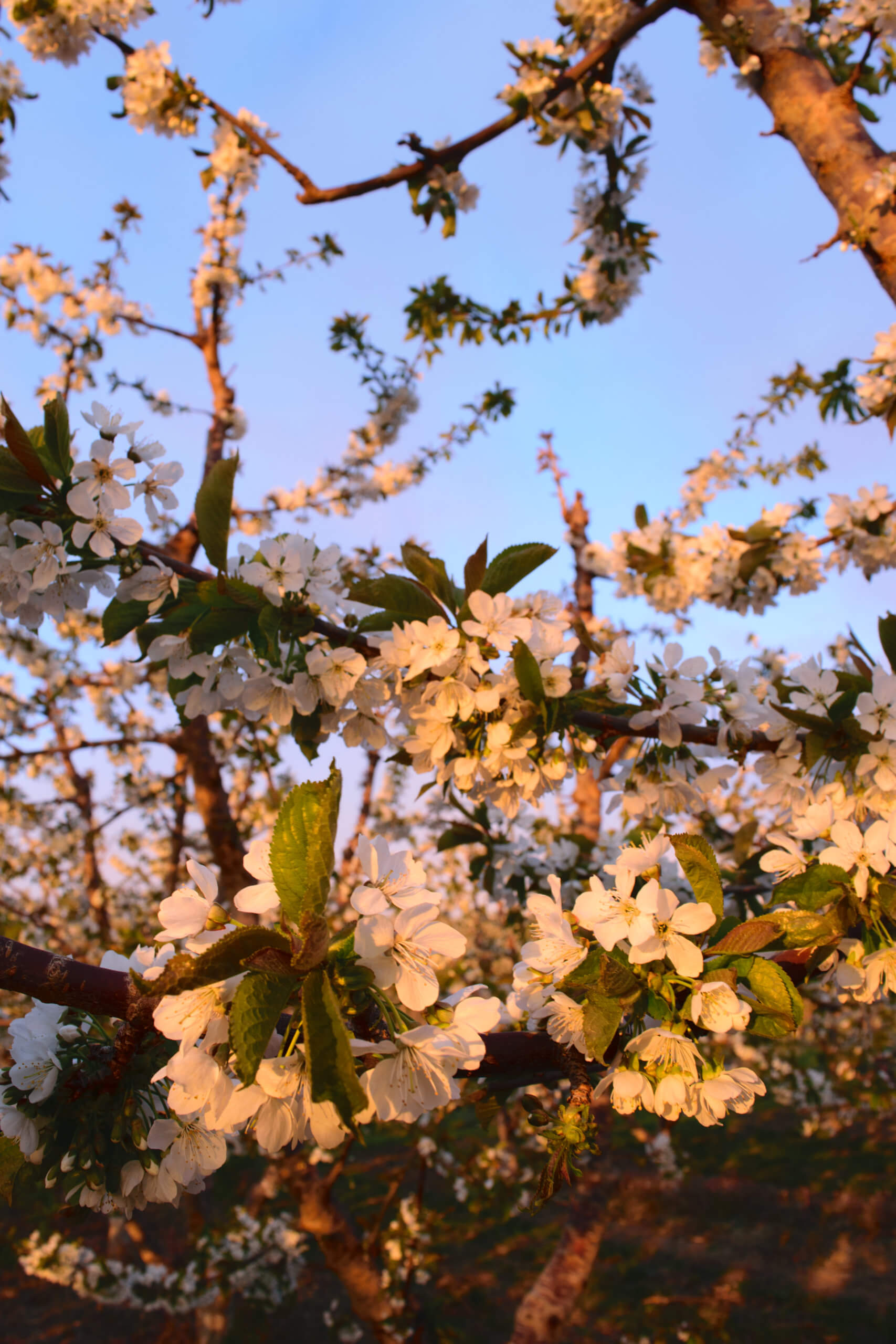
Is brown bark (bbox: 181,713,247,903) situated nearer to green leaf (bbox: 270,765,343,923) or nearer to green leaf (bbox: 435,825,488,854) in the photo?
green leaf (bbox: 435,825,488,854)

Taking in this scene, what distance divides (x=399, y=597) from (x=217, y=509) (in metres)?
0.41

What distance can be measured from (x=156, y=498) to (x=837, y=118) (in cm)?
254

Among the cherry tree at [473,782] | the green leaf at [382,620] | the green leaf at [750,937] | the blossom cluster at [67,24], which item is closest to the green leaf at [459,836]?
the cherry tree at [473,782]

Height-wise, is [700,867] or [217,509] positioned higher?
[217,509]

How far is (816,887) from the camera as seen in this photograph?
1.06m

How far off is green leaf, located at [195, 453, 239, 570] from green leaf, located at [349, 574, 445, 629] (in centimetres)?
28

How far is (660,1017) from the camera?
36.0 inches

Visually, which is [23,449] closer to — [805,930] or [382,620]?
[382,620]

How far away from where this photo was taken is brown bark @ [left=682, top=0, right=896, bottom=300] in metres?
2.33

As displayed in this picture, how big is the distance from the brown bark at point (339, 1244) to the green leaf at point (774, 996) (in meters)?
3.78

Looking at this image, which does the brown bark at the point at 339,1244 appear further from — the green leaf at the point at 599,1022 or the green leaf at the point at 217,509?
the green leaf at the point at 599,1022

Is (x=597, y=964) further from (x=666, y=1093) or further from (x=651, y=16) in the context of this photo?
(x=651, y=16)

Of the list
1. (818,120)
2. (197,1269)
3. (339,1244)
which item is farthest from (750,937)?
(197,1269)

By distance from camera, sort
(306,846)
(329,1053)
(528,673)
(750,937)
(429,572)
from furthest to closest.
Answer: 1. (429,572)
2. (528,673)
3. (750,937)
4. (306,846)
5. (329,1053)
